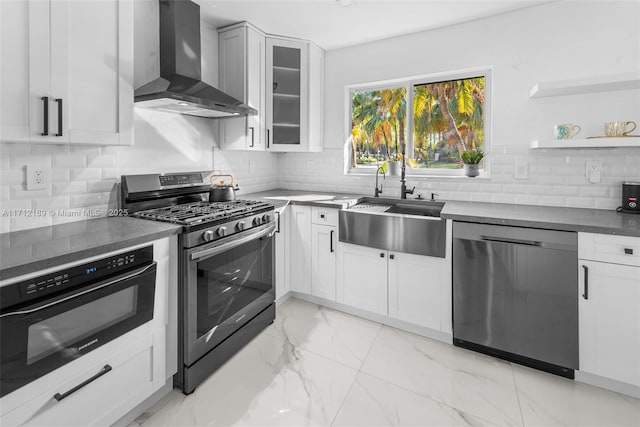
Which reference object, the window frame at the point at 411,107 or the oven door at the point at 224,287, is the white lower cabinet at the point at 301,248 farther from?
the window frame at the point at 411,107

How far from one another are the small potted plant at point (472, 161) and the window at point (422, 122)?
15 cm

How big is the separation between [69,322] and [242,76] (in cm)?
227

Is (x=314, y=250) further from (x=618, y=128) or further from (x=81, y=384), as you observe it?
(x=618, y=128)

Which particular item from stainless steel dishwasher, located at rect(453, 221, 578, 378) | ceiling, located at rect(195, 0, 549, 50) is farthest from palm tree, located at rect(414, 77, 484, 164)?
stainless steel dishwasher, located at rect(453, 221, 578, 378)

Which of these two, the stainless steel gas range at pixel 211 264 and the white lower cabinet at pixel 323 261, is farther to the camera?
the white lower cabinet at pixel 323 261

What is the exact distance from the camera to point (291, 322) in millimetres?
2654

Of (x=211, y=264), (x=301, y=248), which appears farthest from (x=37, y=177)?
(x=301, y=248)

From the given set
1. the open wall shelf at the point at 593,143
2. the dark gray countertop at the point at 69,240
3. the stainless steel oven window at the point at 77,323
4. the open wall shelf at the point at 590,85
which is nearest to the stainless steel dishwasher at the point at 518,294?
the open wall shelf at the point at 593,143

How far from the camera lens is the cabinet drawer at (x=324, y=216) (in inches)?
107

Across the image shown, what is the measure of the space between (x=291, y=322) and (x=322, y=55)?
8.82 feet

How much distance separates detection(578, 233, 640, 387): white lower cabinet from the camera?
1764 mm

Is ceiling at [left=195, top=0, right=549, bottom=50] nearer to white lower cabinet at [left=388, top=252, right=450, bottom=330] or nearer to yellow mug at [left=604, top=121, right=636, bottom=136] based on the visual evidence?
yellow mug at [left=604, top=121, right=636, bottom=136]

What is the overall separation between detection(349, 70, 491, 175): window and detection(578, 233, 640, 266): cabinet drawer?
48.3 inches

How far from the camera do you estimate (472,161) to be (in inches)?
110
